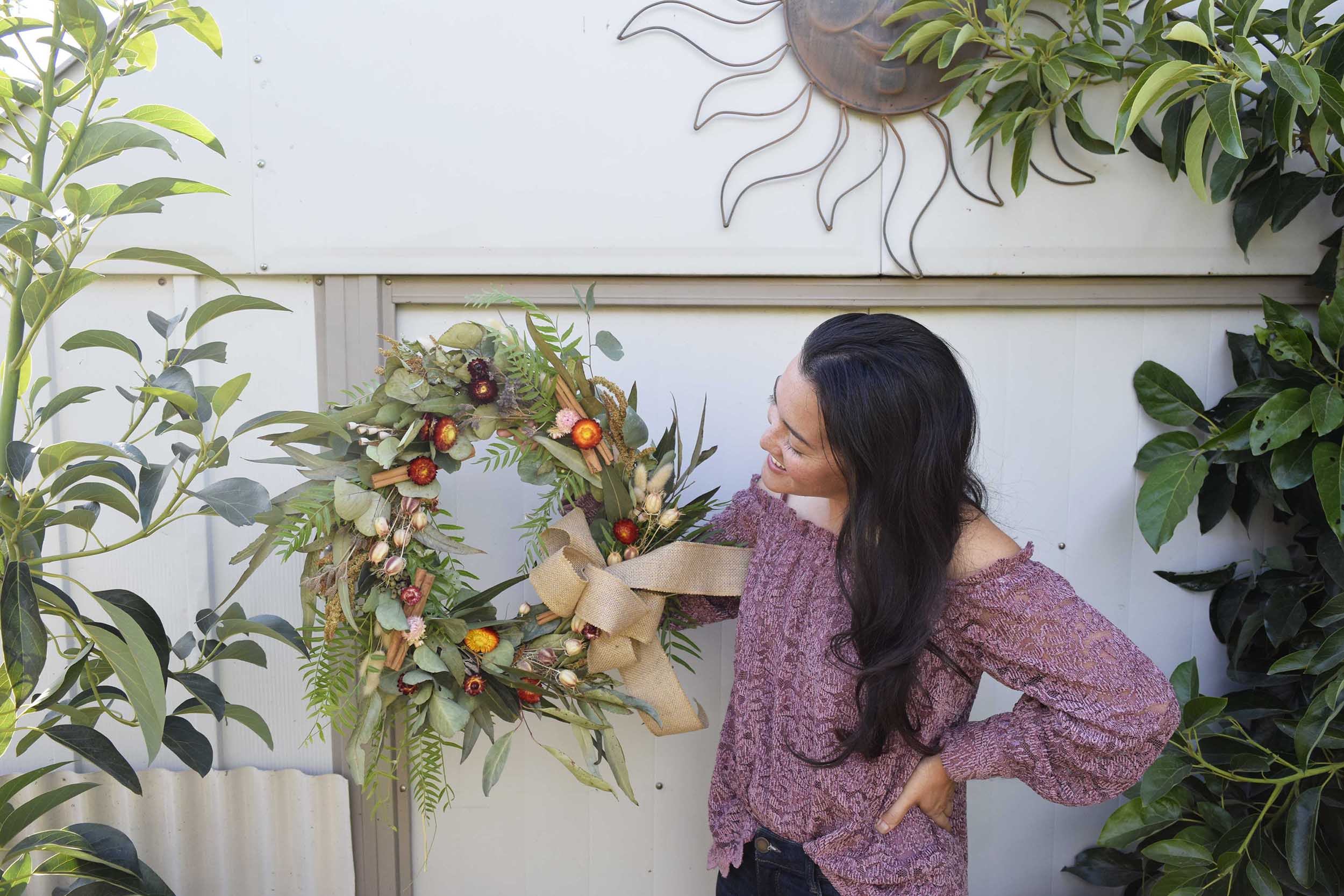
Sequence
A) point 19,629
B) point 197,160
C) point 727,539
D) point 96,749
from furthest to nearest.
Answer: point 197,160
point 727,539
point 96,749
point 19,629

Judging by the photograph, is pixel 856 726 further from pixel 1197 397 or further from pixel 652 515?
pixel 1197 397

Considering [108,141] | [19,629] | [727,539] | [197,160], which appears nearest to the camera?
[19,629]

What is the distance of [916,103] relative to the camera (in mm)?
1436

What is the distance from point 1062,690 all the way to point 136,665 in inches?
39.8

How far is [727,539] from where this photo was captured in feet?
4.42

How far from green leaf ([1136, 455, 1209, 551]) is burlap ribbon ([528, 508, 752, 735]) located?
0.65 m

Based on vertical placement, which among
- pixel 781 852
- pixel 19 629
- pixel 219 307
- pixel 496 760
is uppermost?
pixel 219 307

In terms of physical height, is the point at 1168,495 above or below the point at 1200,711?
above

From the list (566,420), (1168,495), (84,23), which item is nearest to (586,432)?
(566,420)

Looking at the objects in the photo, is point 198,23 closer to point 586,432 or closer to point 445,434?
point 445,434

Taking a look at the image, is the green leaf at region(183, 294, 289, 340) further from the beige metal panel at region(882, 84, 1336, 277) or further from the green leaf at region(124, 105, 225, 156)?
the beige metal panel at region(882, 84, 1336, 277)

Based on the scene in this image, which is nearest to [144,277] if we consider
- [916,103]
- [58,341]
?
[58,341]

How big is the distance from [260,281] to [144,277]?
189mm

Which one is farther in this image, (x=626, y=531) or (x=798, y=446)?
(x=626, y=531)
